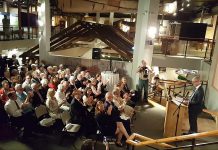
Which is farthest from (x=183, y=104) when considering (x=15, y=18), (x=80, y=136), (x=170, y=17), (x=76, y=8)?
(x=15, y=18)

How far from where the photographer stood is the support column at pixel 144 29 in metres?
8.23

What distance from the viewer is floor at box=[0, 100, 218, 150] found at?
498cm

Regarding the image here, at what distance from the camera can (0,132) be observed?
18.0 feet

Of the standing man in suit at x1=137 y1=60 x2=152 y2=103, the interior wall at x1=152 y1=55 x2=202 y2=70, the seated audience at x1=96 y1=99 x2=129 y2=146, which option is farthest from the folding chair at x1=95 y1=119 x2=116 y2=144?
the interior wall at x1=152 y1=55 x2=202 y2=70

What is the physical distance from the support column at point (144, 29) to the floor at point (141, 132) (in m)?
1.72

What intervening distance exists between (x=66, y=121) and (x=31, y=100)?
107 cm

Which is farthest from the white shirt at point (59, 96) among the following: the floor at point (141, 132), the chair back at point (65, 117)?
the floor at point (141, 132)

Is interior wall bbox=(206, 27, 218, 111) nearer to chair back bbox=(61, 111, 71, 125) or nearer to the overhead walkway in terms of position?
the overhead walkway

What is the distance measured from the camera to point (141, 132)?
19.5ft

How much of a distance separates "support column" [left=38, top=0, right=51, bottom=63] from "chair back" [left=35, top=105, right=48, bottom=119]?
4799 mm

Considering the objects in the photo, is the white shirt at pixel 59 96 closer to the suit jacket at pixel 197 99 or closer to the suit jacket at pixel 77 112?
the suit jacket at pixel 77 112

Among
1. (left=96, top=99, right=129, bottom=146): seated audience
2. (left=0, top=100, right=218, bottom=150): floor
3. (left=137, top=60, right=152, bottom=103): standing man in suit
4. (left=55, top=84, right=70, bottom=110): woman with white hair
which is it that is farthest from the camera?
(left=137, top=60, right=152, bottom=103): standing man in suit

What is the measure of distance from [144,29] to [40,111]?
4914 millimetres

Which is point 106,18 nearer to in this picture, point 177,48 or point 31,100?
point 177,48
